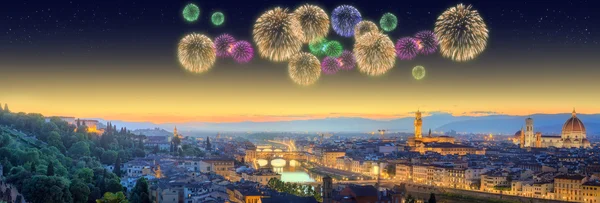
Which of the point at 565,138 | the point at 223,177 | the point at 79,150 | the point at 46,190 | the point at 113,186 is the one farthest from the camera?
the point at 565,138

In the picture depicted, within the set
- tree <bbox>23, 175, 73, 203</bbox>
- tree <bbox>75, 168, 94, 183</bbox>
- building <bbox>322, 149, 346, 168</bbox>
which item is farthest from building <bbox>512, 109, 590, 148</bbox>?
tree <bbox>23, 175, 73, 203</bbox>

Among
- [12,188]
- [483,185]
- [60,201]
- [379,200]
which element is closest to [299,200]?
[379,200]

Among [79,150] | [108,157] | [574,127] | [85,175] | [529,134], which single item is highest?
[574,127]

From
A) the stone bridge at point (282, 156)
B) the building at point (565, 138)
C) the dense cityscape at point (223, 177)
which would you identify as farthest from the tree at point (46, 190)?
the building at point (565, 138)

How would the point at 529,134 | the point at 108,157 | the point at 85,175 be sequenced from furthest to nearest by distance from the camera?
the point at 529,134 < the point at 108,157 < the point at 85,175

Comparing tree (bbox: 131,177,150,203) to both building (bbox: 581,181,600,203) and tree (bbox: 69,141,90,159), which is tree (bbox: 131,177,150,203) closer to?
tree (bbox: 69,141,90,159)

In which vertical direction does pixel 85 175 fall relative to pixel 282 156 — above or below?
above

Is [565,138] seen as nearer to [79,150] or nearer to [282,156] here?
[282,156]

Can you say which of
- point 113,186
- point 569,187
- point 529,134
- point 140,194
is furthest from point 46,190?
point 529,134
